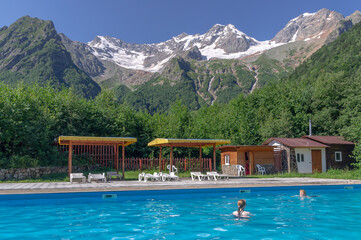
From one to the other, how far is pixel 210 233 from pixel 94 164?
53.6 ft

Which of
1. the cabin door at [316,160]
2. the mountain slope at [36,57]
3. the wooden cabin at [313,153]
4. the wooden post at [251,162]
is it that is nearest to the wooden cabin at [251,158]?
the wooden post at [251,162]

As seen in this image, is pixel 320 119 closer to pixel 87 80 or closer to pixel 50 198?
pixel 50 198

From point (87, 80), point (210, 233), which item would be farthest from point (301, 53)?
point (210, 233)

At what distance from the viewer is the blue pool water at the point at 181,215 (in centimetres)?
698

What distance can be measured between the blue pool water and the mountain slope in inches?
3586

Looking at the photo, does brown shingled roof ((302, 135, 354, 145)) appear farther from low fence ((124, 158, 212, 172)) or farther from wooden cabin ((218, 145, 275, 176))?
low fence ((124, 158, 212, 172))

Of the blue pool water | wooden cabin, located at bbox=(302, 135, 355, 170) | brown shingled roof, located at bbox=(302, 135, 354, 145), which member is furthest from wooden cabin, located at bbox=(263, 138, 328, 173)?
the blue pool water

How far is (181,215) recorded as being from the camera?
9117mm

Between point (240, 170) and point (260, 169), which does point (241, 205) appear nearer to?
point (240, 170)

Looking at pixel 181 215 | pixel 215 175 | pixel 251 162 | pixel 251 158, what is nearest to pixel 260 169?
pixel 251 162

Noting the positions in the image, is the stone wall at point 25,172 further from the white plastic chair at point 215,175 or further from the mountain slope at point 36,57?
the mountain slope at point 36,57

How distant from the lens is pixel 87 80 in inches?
4786

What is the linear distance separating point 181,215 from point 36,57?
120537 mm

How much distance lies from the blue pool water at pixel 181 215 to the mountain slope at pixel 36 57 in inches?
3586
